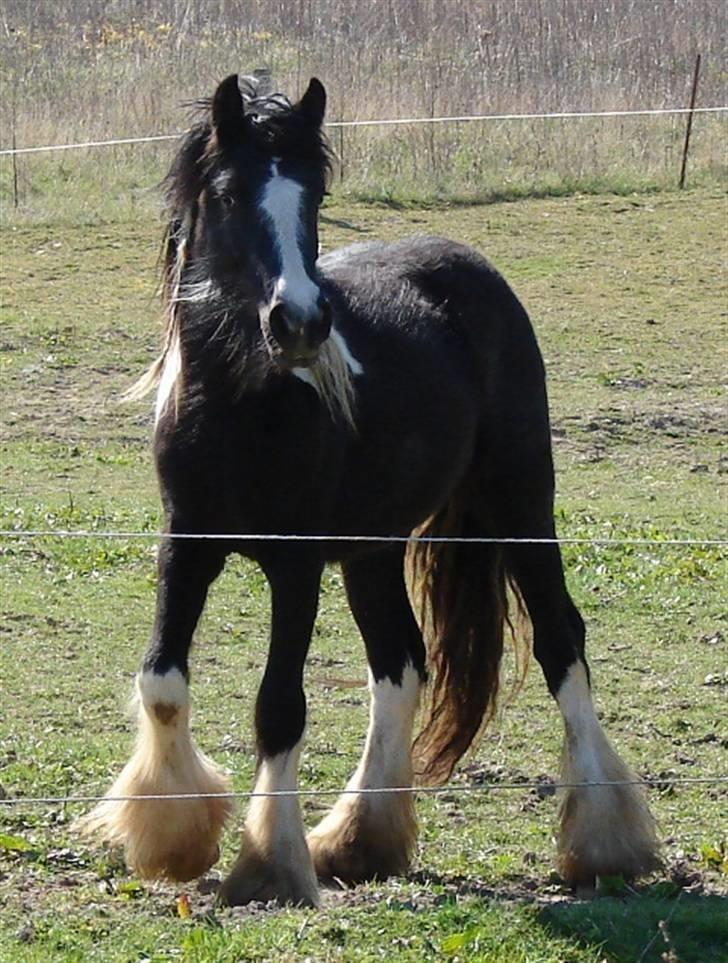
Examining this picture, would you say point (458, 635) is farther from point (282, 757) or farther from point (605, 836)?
point (282, 757)

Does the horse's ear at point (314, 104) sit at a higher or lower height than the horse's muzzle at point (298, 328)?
higher

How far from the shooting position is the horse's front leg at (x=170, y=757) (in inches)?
210

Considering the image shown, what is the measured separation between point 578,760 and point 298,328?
2.10m

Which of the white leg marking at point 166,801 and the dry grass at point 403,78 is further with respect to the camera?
the dry grass at point 403,78

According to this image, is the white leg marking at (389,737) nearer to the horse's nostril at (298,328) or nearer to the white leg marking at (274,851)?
the white leg marking at (274,851)

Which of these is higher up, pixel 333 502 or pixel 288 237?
pixel 288 237

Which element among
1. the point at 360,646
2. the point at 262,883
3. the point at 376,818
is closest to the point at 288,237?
the point at 262,883

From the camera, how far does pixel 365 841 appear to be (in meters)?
5.86

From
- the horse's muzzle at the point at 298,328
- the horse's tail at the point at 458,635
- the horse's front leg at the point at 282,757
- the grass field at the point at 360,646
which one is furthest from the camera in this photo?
the horse's tail at the point at 458,635

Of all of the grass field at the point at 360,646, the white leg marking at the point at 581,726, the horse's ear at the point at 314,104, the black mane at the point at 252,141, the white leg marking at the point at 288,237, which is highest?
the horse's ear at the point at 314,104

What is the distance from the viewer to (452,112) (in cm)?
2086

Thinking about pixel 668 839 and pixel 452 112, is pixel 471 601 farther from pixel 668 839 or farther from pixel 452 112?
pixel 452 112

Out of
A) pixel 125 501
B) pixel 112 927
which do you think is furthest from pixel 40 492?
pixel 112 927

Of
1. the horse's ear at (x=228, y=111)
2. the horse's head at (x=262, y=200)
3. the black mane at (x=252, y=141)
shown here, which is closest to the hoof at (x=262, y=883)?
the horse's head at (x=262, y=200)
